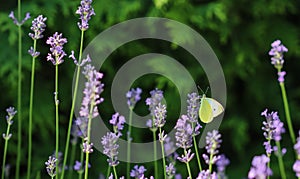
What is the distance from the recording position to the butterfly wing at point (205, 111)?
1.94m

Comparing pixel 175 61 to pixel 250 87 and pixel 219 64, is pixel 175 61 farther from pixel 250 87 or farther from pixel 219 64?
pixel 250 87

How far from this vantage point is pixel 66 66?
408 centimetres

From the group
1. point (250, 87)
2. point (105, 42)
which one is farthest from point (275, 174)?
point (105, 42)

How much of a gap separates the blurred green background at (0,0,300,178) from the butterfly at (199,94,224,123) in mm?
1708

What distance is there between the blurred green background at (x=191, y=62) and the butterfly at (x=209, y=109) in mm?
1708

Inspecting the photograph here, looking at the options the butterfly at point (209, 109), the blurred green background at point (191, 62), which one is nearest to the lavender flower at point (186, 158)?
the butterfly at point (209, 109)

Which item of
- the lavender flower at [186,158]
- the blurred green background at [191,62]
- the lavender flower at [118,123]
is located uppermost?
the blurred green background at [191,62]

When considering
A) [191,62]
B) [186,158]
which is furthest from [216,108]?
[191,62]

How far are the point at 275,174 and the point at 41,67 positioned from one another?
7.31ft

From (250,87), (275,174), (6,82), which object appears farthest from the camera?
(250,87)

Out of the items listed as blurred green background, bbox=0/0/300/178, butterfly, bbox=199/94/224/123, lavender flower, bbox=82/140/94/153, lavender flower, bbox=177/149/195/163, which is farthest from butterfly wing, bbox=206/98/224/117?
blurred green background, bbox=0/0/300/178

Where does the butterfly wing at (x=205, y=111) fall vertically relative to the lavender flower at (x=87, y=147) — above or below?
above

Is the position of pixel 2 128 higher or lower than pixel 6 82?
lower

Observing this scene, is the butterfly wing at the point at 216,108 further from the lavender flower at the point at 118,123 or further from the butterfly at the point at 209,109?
the lavender flower at the point at 118,123
